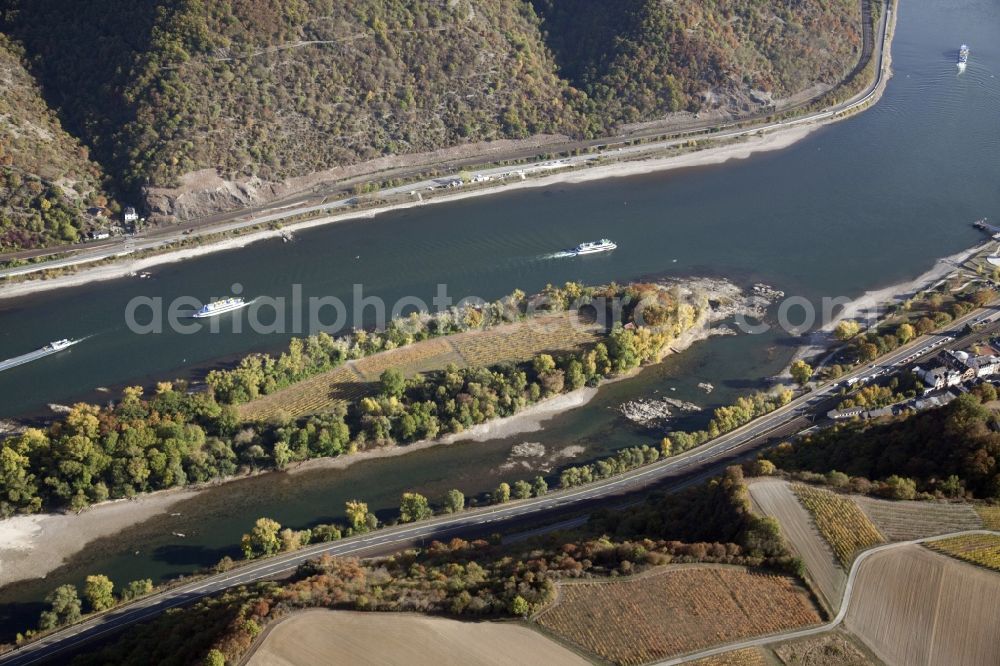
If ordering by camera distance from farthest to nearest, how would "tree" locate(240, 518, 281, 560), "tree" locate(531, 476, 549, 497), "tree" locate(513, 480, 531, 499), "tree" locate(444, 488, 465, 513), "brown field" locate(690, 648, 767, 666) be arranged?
1. "tree" locate(531, 476, 549, 497)
2. "tree" locate(513, 480, 531, 499)
3. "tree" locate(444, 488, 465, 513)
4. "tree" locate(240, 518, 281, 560)
5. "brown field" locate(690, 648, 767, 666)

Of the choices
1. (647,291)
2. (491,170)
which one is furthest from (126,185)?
(647,291)

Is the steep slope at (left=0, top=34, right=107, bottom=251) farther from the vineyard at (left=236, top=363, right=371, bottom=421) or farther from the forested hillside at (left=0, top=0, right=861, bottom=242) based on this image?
the vineyard at (left=236, top=363, right=371, bottom=421)

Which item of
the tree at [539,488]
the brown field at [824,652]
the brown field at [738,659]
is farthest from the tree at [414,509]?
the brown field at [824,652]

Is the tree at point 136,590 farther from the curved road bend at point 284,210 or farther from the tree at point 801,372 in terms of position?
the tree at point 801,372

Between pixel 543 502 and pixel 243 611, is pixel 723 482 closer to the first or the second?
pixel 543 502

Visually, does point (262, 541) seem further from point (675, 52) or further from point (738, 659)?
point (675, 52)

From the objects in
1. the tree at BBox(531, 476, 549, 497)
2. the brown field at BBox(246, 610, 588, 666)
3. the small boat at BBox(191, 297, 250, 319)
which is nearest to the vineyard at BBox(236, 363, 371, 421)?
the small boat at BBox(191, 297, 250, 319)

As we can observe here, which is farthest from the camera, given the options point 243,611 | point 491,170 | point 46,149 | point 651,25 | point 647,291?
point 651,25
